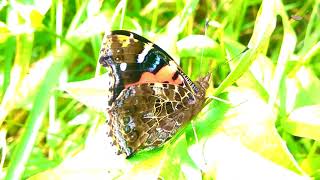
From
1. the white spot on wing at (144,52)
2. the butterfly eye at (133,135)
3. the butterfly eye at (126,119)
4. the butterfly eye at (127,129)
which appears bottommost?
the butterfly eye at (133,135)

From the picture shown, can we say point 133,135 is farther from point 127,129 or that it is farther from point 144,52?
point 144,52

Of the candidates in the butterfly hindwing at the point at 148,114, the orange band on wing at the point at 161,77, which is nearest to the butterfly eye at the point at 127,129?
the butterfly hindwing at the point at 148,114

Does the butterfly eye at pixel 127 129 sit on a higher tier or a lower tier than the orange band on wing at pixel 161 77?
lower

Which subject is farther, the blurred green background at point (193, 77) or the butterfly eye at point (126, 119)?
the butterfly eye at point (126, 119)

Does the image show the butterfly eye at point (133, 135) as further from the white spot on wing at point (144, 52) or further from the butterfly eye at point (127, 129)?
the white spot on wing at point (144, 52)

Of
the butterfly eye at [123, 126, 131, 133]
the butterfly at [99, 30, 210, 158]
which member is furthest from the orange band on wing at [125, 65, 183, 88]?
the butterfly eye at [123, 126, 131, 133]

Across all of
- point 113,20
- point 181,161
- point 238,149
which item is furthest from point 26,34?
point 238,149
